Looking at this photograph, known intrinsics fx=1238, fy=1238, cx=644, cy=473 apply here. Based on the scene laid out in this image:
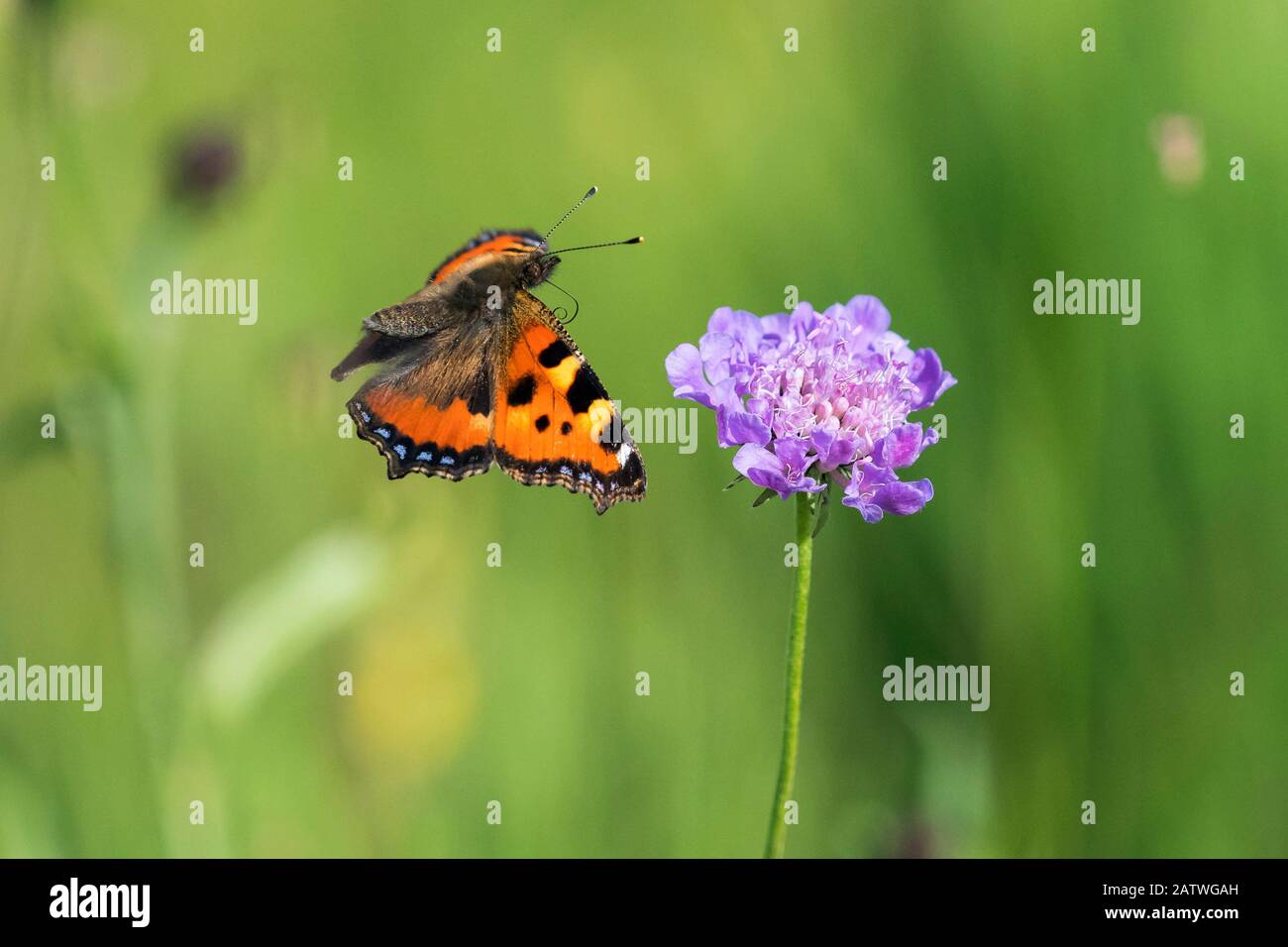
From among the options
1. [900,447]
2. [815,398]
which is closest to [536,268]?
[815,398]

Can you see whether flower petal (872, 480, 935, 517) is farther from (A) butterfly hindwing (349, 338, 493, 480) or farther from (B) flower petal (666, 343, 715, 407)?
(A) butterfly hindwing (349, 338, 493, 480)

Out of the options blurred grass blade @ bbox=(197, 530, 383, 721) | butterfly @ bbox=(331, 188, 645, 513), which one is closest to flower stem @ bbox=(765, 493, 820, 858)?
butterfly @ bbox=(331, 188, 645, 513)

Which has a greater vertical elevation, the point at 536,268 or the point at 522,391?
the point at 536,268

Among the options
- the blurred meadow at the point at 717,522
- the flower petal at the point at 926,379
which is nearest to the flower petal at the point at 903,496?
the flower petal at the point at 926,379

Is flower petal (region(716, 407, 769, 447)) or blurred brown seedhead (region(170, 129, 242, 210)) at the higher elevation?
blurred brown seedhead (region(170, 129, 242, 210))

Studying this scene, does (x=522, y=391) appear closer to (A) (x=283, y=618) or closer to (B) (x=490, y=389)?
(B) (x=490, y=389)

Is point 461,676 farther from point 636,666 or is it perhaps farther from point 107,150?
point 107,150
